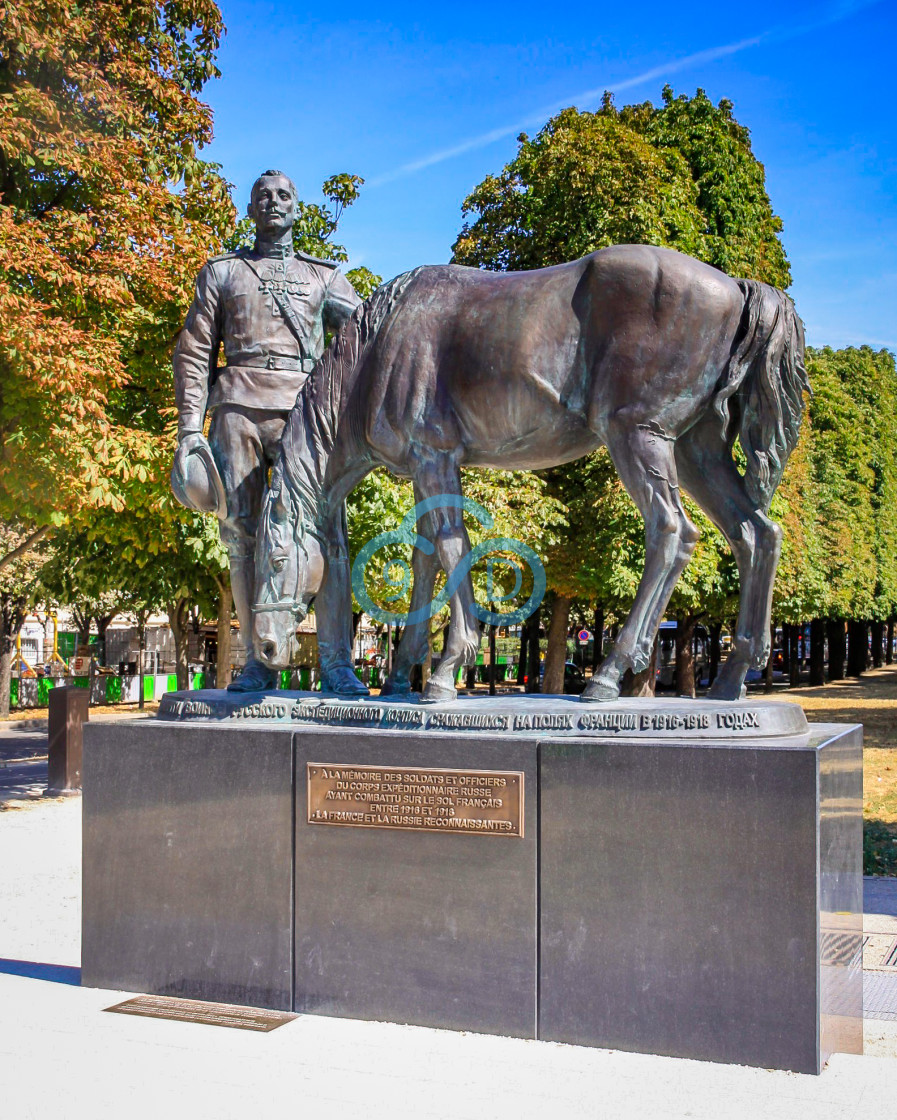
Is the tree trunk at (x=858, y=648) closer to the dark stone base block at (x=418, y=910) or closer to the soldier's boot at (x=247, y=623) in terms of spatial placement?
the soldier's boot at (x=247, y=623)

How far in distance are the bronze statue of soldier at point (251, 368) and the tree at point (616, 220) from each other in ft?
38.9

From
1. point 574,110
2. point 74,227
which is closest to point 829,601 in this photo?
point 574,110

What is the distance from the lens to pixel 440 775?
5.04 meters

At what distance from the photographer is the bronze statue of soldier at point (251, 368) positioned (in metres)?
6.26

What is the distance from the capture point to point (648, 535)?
5266 millimetres

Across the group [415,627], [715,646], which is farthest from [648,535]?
[715,646]

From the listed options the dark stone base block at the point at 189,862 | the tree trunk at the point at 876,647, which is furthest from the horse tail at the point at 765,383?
the tree trunk at the point at 876,647

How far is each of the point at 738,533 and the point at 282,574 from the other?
2200 mm

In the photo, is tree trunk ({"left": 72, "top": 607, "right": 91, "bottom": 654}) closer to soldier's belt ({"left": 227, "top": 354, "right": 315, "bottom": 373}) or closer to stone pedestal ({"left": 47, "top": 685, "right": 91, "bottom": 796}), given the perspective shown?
stone pedestal ({"left": 47, "top": 685, "right": 91, "bottom": 796})

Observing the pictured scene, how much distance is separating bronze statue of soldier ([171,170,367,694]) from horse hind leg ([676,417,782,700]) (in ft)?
6.58

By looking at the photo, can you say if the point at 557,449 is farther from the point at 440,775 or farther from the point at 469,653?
the point at 440,775

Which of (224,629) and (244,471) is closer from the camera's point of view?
(244,471)

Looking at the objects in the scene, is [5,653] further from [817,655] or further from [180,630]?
[817,655]

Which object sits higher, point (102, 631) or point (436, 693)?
point (436, 693)
